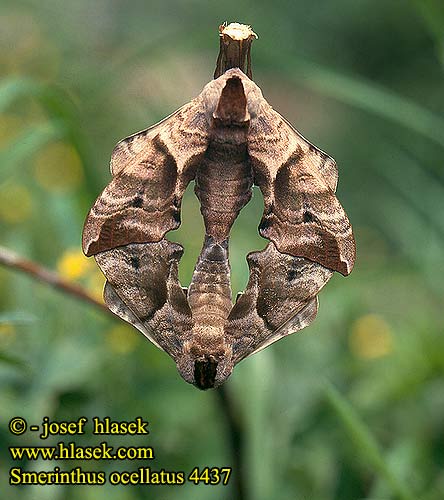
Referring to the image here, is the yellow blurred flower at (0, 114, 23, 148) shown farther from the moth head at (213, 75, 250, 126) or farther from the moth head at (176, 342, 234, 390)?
the moth head at (176, 342, 234, 390)

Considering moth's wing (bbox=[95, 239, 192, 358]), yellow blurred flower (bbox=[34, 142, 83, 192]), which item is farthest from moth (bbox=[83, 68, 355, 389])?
yellow blurred flower (bbox=[34, 142, 83, 192])

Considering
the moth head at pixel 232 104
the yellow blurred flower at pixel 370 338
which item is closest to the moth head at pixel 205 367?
the moth head at pixel 232 104

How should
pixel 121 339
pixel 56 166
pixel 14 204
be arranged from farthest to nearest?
pixel 56 166
pixel 14 204
pixel 121 339

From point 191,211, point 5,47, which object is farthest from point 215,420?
point 5,47

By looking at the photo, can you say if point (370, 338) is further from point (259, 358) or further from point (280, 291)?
point (280, 291)

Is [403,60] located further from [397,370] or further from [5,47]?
[397,370]

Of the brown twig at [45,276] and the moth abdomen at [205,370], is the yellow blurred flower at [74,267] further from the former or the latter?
the moth abdomen at [205,370]

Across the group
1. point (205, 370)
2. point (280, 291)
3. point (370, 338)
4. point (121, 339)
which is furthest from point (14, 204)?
point (205, 370)
